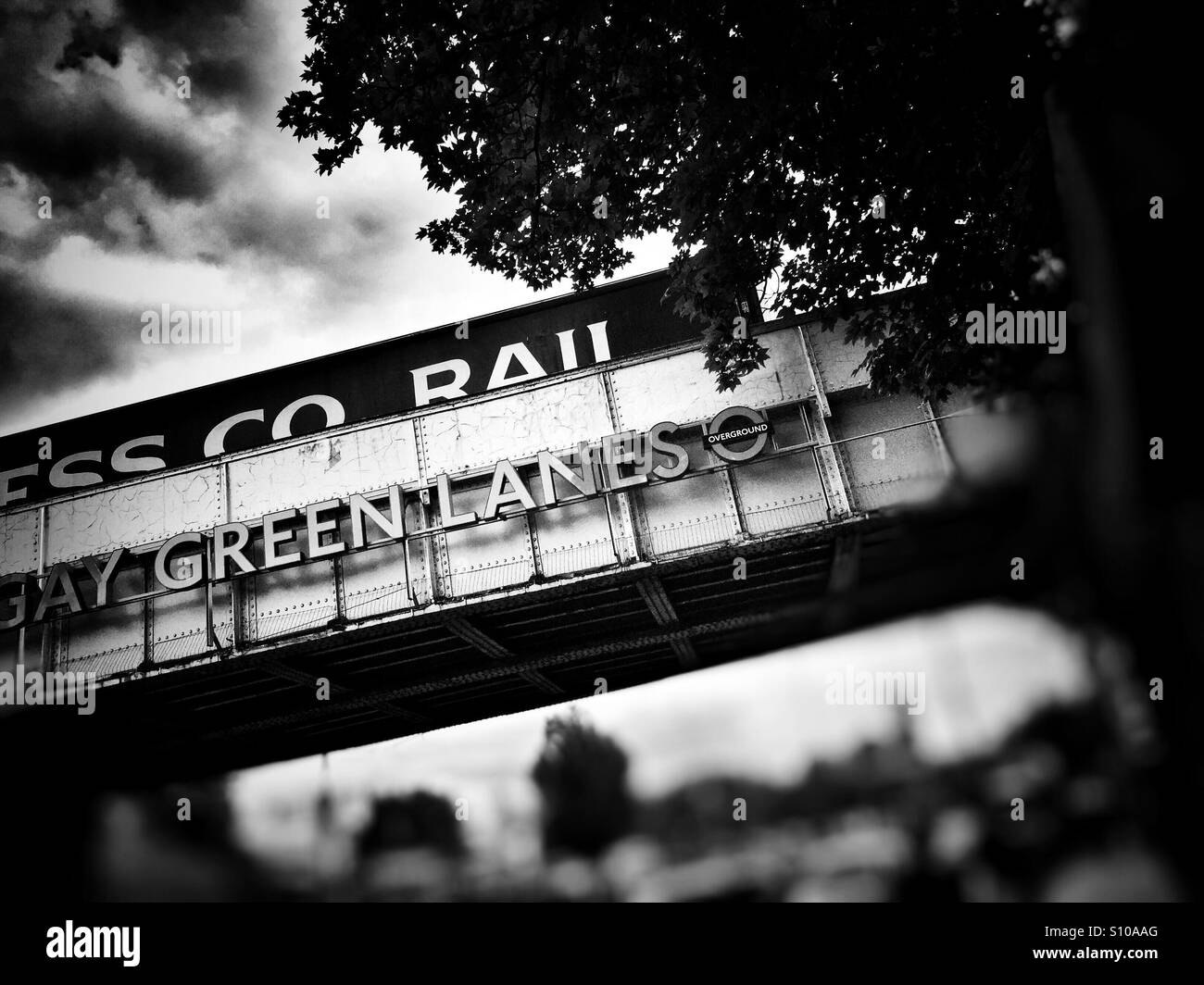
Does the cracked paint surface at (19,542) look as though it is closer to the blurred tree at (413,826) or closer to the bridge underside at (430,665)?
the bridge underside at (430,665)

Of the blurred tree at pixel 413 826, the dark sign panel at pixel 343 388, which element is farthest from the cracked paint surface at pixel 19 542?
the blurred tree at pixel 413 826

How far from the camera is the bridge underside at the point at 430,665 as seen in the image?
14.5 metres

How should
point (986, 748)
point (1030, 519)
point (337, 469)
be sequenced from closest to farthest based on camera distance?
1. point (1030, 519)
2. point (986, 748)
3. point (337, 469)

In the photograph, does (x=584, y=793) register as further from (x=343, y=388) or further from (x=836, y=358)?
(x=343, y=388)

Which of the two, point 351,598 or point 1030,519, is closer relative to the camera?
point 1030,519

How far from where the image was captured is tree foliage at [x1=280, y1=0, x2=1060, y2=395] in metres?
6.54

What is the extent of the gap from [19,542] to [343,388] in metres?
8.08

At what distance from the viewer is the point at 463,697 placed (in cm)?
1889

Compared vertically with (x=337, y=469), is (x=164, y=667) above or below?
below

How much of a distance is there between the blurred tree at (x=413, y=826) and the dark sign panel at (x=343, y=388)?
10.9 metres

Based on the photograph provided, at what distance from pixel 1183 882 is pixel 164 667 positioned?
16.9 metres

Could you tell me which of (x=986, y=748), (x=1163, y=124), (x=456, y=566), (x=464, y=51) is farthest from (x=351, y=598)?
(x=1163, y=124)

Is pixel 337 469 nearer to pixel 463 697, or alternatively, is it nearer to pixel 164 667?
pixel 164 667

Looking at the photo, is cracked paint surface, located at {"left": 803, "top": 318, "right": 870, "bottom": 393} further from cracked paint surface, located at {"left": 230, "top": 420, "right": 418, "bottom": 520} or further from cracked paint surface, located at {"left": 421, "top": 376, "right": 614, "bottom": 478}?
cracked paint surface, located at {"left": 230, "top": 420, "right": 418, "bottom": 520}
